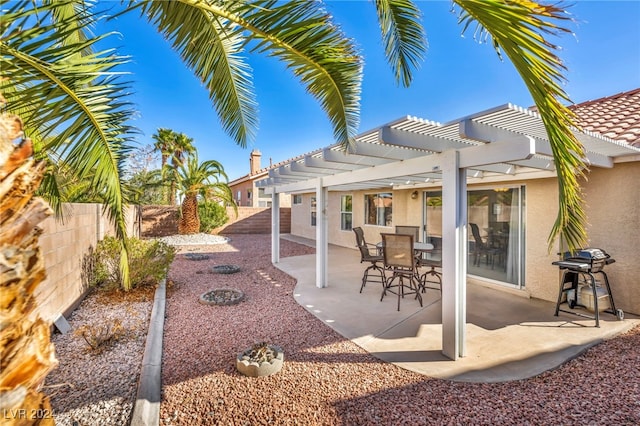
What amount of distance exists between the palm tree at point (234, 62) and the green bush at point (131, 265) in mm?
2850

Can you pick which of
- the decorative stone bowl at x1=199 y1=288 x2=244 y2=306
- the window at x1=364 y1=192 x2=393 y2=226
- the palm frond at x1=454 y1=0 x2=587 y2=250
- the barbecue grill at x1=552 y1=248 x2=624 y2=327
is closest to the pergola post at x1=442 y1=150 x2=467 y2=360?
the palm frond at x1=454 y1=0 x2=587 y2=250

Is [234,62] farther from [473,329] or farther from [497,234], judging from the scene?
[497,234]

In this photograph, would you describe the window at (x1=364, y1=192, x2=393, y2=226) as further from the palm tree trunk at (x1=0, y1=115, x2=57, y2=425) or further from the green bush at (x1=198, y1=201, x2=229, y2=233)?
the palm tree trunk at (x1=0, y1=115, x2=57, y2=425)

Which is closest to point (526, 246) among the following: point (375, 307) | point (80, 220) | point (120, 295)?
point (375, 307)

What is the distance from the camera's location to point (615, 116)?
23.5 feet

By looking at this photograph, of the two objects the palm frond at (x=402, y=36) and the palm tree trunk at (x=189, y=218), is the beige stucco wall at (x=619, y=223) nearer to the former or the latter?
the palm frond at (x=402, y=36)

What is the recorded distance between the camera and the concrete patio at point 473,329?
13.1 feet

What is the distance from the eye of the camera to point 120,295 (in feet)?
21.9

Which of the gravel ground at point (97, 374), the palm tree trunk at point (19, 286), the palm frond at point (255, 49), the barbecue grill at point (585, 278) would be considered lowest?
the gravel ground at point (97, 374)

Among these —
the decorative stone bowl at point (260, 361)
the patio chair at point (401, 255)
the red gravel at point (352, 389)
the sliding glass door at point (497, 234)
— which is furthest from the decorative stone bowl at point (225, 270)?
the sliding glass door at point (497, 234)

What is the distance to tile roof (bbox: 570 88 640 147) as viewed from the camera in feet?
19.1

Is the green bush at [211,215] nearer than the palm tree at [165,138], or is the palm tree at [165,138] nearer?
the green bush at [211,215]

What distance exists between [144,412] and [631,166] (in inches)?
326

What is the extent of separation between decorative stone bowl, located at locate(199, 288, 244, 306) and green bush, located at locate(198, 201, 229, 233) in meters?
11.9
